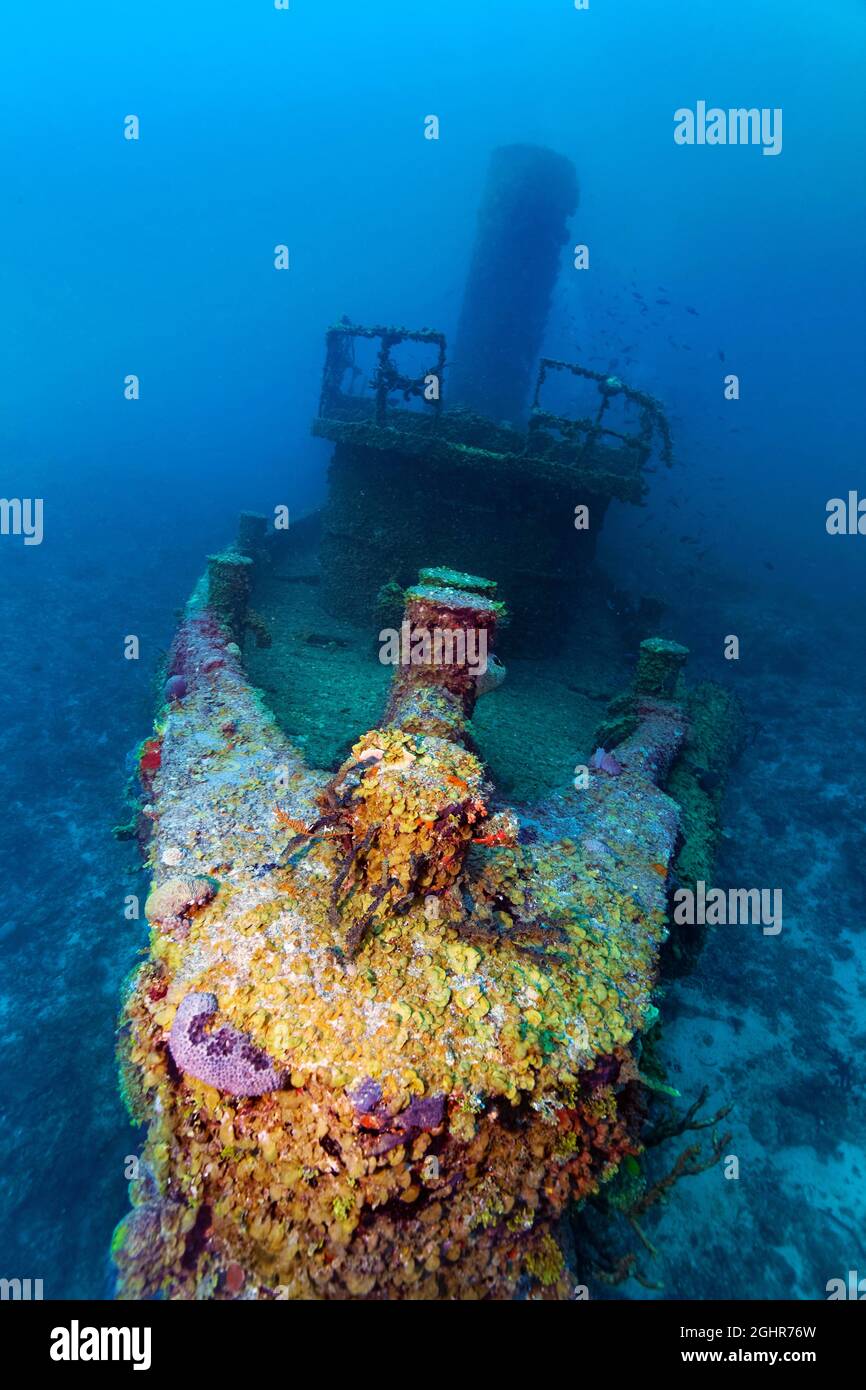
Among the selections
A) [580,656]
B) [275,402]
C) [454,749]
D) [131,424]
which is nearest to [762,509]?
[580,656]

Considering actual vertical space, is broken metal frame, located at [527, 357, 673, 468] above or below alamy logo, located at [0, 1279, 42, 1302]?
above

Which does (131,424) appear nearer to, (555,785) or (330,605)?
(330,605)

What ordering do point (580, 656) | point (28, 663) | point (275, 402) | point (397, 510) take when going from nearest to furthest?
point (397, 510), point (580, 656), point (28, 663), point (275, 402)

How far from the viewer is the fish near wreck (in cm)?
253

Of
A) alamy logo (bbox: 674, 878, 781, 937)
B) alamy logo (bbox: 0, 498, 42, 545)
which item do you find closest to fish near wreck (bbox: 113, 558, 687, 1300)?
alamy logo (bbox: 674, 878, 781, 937)

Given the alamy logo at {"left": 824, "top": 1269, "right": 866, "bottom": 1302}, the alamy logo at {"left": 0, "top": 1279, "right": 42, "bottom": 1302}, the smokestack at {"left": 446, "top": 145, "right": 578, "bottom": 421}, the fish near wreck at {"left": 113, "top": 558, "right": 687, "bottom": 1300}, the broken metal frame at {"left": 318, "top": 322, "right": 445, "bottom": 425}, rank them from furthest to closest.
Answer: the smokestack at {"left": 446, "top": 145, "right": 578, "bottom": 421}
the broken metal frame at {"left": 318, "top": 322, "right": 445, "bottom": 425}
the alamy logo at {"left": 824, "top": 1269, "right": 866, "bottom": 1302}
the alamy logo at {"left": 0, "top": 1279, "right": 42, "bottom": 1302}
the fish near wreck at {"left": 113, "top": 558, "right": 687, "bottom": 1300}

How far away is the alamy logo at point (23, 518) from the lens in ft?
78.6

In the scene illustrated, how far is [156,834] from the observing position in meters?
4.11

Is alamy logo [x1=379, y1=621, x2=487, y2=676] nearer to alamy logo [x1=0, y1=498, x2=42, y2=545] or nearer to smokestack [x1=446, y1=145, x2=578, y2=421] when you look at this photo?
smokestack [x1=446, y1=145, x2=578, y2=421]

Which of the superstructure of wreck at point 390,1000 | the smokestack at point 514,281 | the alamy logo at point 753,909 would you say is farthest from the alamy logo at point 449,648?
the smokestack at point 514,281

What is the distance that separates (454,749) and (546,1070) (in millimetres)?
1652

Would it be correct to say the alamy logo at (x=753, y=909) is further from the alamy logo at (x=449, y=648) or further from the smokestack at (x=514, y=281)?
the smokestack at (x=514, y=281)
